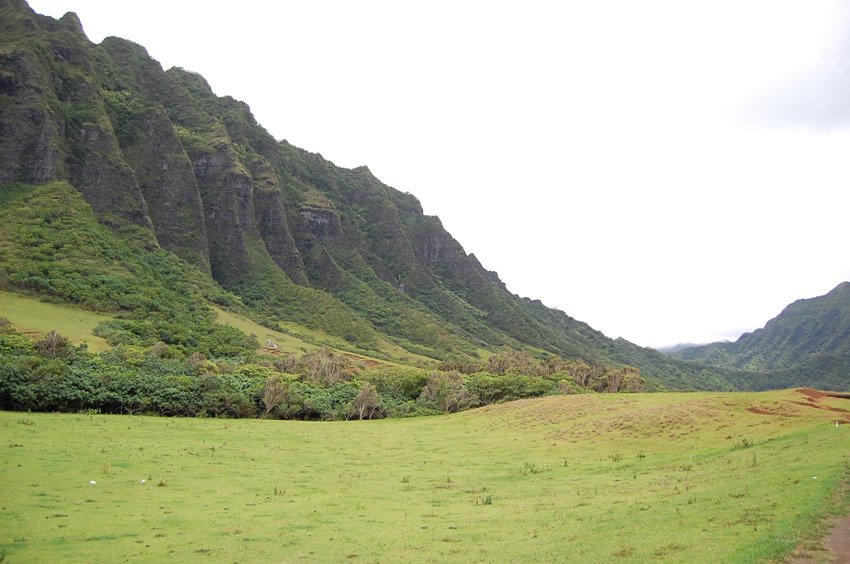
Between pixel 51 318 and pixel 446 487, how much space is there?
300ft

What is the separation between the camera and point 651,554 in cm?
1497

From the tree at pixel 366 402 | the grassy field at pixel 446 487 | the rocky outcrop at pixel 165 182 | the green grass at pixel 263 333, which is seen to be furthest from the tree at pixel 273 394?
the rocky outcrop at pixel 165 182

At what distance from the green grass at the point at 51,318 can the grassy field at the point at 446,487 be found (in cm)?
4512

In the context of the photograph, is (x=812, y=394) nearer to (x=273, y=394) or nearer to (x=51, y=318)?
(x=273, y=394)

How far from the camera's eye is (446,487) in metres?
29.8

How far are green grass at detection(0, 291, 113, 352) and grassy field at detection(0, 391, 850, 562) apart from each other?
148ft

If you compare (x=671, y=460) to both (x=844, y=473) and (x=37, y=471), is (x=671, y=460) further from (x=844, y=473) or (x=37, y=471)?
(x=37, y=471)

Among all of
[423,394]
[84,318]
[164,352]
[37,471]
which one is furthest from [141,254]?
[37,471]

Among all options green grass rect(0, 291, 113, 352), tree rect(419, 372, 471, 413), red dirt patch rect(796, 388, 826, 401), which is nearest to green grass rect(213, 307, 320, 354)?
green grass rect(0, 291, 113, 352)

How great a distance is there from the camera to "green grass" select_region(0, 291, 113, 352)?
283 ft

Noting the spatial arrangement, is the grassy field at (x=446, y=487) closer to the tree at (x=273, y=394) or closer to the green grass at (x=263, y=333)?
the tree at (x=273, y=394)

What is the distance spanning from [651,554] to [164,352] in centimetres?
8233

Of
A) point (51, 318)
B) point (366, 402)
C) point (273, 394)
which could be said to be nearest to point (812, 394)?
point (366, 402)

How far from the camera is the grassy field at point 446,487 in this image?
1750 cm
